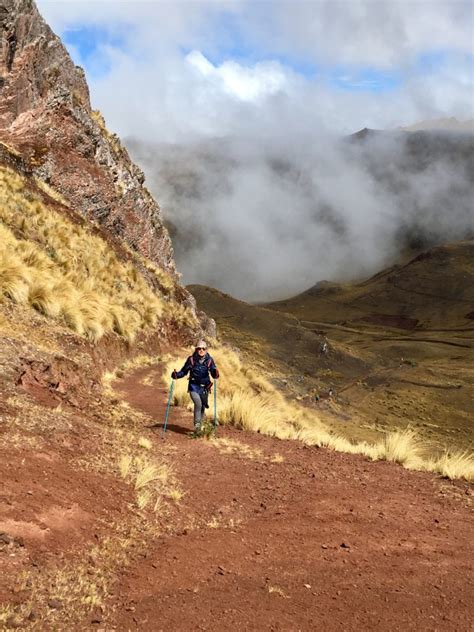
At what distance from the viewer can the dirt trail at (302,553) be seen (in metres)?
4.33

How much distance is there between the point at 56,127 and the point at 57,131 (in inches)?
10.7

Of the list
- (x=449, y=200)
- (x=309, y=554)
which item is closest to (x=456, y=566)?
(x=309, y=554)

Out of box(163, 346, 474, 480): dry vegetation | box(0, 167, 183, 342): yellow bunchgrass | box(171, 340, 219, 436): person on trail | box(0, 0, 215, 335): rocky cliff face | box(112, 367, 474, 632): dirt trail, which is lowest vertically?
box(112, 367, 474, 632): dirt trail

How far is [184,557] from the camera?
5.20 meters

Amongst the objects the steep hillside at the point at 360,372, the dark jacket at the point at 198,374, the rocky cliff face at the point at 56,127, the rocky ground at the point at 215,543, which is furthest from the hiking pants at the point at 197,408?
the rocky cliff face at the point at 56,127

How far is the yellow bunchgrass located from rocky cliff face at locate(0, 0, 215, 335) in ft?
10.2

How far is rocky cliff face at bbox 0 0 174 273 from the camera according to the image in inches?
968

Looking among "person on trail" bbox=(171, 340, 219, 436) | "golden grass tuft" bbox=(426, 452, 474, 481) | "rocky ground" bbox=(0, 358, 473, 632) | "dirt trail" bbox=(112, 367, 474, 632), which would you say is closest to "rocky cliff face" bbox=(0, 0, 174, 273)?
"person on trail" bbox=(171, 340, 219, 436)

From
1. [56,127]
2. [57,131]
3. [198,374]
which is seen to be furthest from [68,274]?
[56,127]

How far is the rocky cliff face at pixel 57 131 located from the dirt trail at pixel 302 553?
784 inches

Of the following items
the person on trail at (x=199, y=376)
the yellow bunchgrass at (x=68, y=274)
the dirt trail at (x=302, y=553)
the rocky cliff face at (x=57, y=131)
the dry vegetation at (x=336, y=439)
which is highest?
the rocky cliff face at (x=57, y=131)

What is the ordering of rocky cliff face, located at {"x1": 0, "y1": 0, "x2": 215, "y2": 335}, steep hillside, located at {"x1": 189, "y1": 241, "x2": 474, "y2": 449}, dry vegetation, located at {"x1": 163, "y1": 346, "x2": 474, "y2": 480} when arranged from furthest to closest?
steep hillside, located at {"x1": 189, "y1": 241, "x2": 474, "y2": 449}, rocky cliff face, located at {"x1": 0, "y1": 0, "x2": 215, "y2": 335}, dry vegetation, located at {"x1": 163, "y1": 346, "x2": 474, "y2": 480}

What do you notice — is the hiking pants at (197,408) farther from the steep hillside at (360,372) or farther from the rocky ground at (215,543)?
the steep hillside at (360,372)

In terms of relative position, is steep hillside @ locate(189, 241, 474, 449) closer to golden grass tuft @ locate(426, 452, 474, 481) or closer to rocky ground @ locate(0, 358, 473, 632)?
golden grass tuft @ locate(426, 452, 474, 481)
